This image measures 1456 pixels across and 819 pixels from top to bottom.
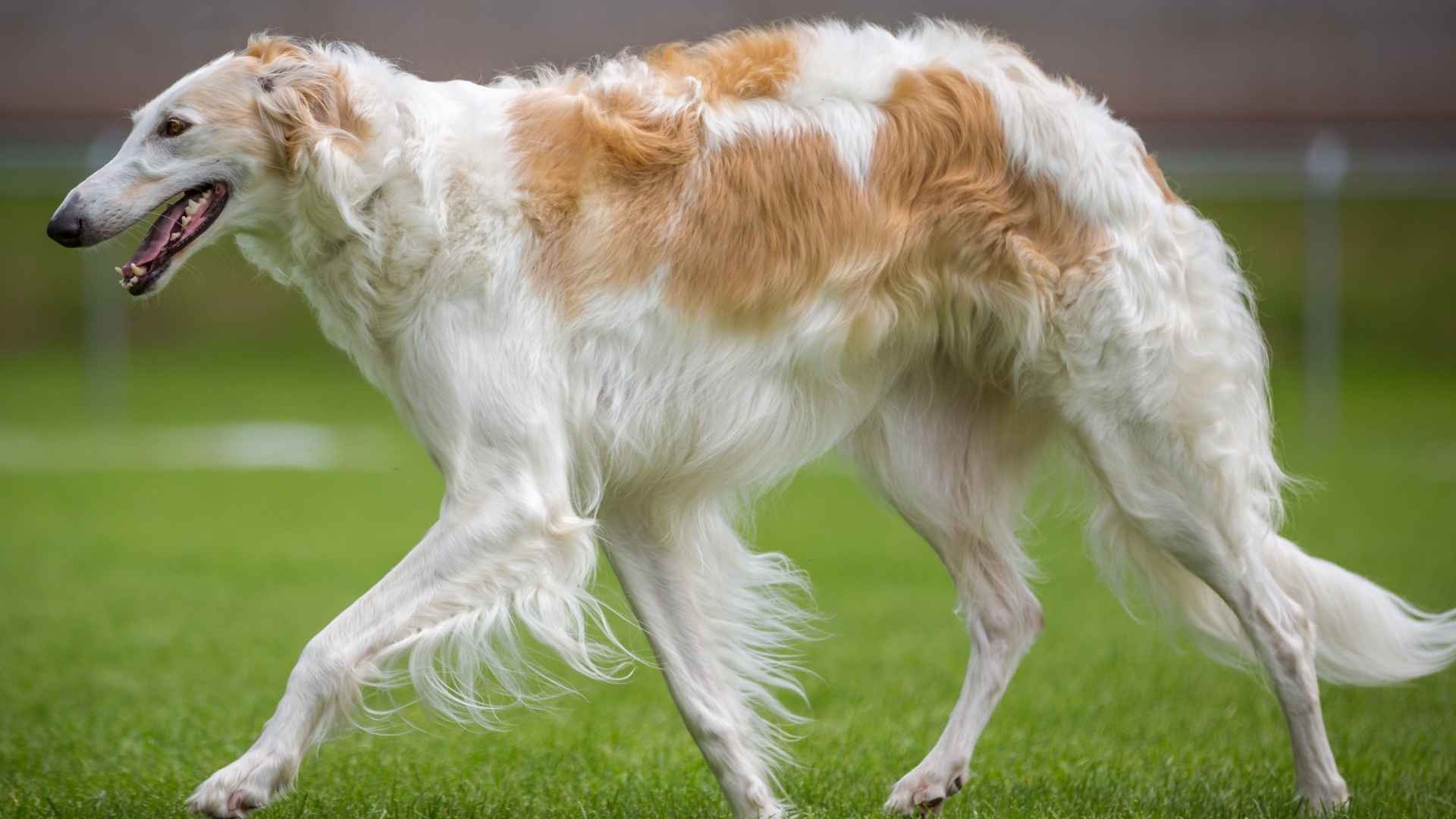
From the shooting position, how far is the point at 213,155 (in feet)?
13.8

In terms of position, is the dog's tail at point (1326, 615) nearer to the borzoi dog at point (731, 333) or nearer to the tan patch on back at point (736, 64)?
the borzoi dog at point (731, 333)

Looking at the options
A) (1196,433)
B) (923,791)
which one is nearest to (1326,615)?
(1196,433)

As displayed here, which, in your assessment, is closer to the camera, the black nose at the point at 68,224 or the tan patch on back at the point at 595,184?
the black nose at the point at 68,224

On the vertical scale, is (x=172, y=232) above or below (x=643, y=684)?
above

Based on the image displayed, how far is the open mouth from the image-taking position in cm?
411

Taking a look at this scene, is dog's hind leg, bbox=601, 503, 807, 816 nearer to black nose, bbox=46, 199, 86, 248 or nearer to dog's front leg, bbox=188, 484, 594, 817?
dog's front leg, bbox=188, 484, 594, 817

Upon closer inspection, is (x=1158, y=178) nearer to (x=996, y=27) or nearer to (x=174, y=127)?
(x=174, y=127)

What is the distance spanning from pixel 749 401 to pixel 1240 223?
62.6 feet

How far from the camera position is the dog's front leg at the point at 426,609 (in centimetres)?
388

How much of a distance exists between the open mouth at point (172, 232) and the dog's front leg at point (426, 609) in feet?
3.21

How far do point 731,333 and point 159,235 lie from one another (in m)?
1.57

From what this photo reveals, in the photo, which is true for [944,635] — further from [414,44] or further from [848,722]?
[414,44]

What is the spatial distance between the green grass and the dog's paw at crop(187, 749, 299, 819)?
0.89m

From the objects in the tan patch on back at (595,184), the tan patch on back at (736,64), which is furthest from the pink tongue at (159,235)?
the tan patch on back at (736,64)
